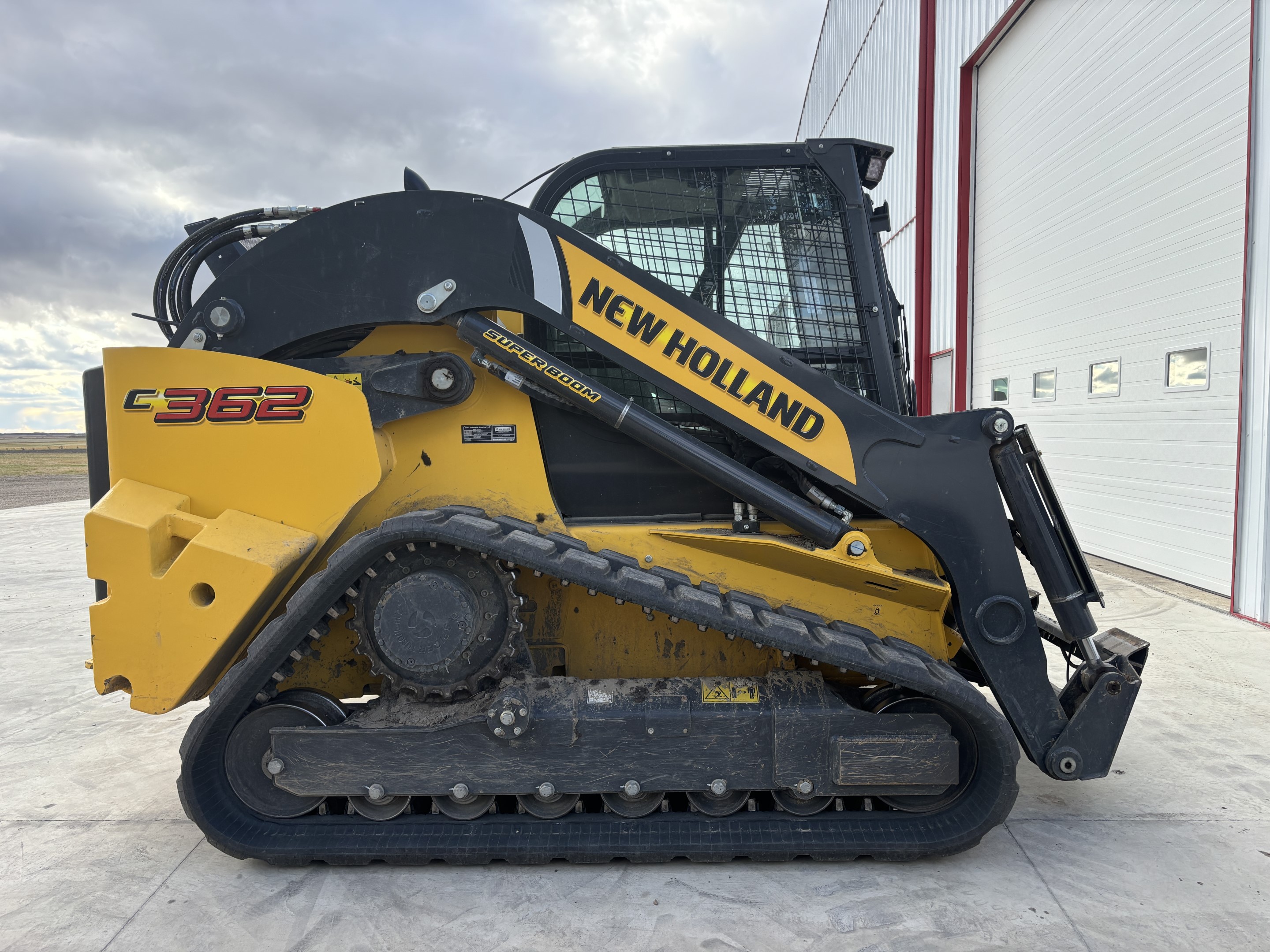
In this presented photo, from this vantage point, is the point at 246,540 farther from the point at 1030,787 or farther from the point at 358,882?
the point at 1030,787

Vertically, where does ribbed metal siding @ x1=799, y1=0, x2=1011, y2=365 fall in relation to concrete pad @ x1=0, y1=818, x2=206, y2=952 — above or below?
above

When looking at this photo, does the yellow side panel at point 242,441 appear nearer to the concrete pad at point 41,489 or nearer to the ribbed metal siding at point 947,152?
the ribbed metal siding at point 947,152

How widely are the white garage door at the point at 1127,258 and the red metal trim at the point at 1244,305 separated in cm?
7

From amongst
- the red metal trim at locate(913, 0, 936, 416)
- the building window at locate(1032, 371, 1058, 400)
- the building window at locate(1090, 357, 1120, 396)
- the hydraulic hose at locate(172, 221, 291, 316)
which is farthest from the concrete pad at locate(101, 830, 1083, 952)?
the red metal trim at locate(913, 0, 936, 416)

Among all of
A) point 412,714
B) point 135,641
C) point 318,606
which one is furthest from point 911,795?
point 135,641

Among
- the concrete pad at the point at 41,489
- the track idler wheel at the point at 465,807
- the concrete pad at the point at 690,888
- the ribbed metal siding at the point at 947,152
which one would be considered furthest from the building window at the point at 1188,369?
the concrete pad at the point at 41,489

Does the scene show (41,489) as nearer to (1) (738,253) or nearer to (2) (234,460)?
(2) (234,460)

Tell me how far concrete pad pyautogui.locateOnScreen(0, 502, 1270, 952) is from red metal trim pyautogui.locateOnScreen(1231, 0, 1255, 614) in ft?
10.4

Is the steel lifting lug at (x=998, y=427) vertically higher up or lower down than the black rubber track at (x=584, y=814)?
higher up

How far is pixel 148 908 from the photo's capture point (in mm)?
2539

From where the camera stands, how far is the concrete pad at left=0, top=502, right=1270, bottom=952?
2359 millimetres

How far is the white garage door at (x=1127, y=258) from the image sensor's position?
6.38 m

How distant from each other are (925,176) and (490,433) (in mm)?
11404

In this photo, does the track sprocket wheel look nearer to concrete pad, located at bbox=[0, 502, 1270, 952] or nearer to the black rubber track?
the black rubber track
